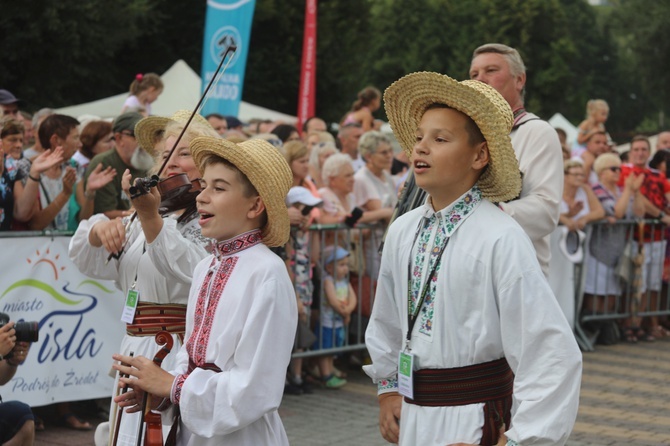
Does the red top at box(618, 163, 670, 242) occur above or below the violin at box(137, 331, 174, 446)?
above

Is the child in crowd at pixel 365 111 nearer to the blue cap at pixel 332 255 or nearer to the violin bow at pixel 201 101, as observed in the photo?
the blue cap at pixel 332 255

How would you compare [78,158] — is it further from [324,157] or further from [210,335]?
[210,335]

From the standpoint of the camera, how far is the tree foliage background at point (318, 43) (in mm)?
27328

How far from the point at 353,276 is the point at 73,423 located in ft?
10.2

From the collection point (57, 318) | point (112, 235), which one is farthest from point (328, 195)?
point (112, 235)

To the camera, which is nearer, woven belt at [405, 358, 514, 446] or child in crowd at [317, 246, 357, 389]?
woven belt at [405, 358, 514, 446]

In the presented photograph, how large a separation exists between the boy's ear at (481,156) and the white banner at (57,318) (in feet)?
14.3

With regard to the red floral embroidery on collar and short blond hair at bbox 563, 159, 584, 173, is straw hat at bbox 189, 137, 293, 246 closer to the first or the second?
the red floral embroidery on collar

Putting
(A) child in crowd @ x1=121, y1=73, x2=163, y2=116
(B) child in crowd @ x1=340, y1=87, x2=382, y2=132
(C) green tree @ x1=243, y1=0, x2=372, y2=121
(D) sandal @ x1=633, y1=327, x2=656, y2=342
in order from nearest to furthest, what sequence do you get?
1. (A) child in crowd @ x1=121, y1=73, x2=163, y2=116
2. (D) sandal @ x1=633, y1=327, x2=656, y2=342
3. (B) child in crowd @ x1=340, y1=87, x2=382, y2=132
4. (C) green tree @ x1=243, y1=0, x2=372, y2=121

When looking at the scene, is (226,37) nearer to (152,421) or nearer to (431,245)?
(152,421)

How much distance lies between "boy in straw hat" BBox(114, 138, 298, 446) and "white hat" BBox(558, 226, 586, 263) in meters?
7.34

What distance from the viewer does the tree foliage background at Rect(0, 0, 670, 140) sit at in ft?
89.7

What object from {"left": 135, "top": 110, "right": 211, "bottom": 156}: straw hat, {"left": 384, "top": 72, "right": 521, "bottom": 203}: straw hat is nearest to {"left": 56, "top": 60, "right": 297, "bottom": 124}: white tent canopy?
{"left": 135, "top": 110, "right": 211, "bottom": 156}: straw hat

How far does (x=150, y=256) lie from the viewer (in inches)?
181
